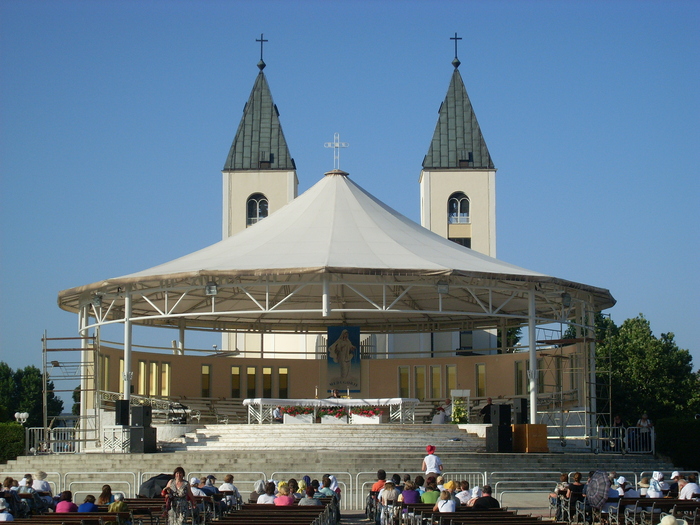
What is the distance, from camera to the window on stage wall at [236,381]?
3456cm

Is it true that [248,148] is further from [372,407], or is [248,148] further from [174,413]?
[372,407]

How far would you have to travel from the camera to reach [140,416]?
22844 millimetres

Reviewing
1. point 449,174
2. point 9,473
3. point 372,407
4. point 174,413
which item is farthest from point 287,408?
point 449,174

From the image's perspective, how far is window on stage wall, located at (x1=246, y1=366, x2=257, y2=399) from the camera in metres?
34.8

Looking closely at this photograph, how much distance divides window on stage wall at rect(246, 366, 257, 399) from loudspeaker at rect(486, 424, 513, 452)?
1297 cm

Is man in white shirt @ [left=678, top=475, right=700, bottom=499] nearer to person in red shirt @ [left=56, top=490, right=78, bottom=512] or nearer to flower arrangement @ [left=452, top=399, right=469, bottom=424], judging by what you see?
person in red shirt @ [left=56, top=490, right=78, bottom=512]

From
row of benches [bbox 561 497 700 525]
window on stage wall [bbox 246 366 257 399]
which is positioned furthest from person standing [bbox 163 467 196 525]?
window on stage wall [bbox 246 366 257 399]

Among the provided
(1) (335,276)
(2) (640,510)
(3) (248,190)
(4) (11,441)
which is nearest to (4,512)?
(2) (640,510)

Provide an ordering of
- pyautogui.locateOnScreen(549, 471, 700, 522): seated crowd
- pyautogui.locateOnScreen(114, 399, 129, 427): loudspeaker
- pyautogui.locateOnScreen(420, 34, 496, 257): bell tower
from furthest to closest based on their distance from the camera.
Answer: pyautogui.locateOnScreen(420, 34, 496, 257): bell tower → pyautogui.locateOnScreen(114, 399, 129, 427): loudspeaker → pyautogui.locateOnScreen(549, 471, 700, 522): seated crowd

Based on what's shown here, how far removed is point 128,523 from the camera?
12375 mm

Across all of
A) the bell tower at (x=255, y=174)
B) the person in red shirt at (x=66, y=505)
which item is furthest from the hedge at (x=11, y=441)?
the bell tower at (x=255, y=174)

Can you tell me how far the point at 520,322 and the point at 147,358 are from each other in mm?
11621

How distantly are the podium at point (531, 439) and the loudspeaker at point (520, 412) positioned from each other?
0.48m

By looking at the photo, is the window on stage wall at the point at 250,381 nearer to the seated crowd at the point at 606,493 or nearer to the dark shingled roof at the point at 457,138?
the seated crowd at the point at 606,493
